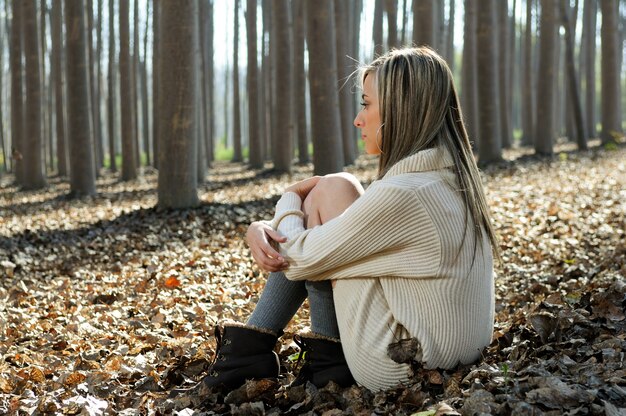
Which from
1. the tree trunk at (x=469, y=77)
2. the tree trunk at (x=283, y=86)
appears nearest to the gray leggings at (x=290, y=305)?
the tree trunk at (x=283, y=86)

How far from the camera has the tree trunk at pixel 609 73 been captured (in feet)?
57.9

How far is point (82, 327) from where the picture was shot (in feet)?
14.6

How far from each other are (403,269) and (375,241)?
154mm

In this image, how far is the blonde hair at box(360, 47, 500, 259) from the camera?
264 centimetres

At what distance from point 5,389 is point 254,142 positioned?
14325 mm

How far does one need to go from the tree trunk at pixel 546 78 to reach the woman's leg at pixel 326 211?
1274 cm

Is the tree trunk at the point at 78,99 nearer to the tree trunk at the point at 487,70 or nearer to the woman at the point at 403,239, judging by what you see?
the tree trunk at the point at 487,70

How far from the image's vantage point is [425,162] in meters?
2.62

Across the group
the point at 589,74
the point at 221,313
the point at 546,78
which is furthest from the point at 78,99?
the point at 589,74

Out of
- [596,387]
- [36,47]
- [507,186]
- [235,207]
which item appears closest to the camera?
[596,387]

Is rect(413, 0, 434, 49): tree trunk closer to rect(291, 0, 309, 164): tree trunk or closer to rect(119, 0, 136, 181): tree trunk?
rect(291, 0, 309, 164): tree trunk

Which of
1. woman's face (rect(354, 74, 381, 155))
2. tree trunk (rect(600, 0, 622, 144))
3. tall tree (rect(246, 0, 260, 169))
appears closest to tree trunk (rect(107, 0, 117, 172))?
tall tree (rect(246, 0, 260, 169))

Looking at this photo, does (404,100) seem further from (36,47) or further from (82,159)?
(36,47)

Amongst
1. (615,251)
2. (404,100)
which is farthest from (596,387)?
(615,251)
